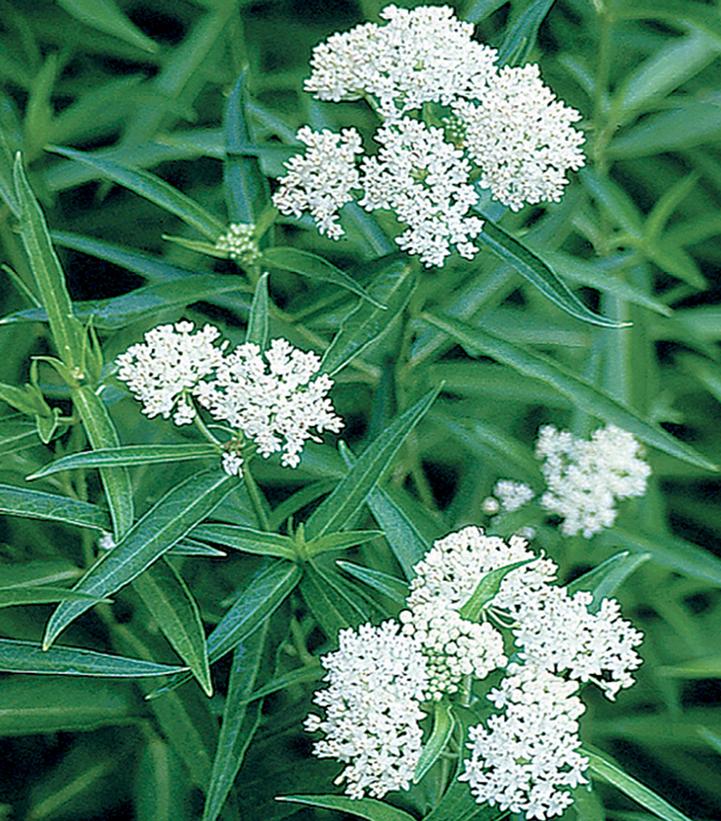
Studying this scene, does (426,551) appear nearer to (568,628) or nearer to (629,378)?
(568,628)

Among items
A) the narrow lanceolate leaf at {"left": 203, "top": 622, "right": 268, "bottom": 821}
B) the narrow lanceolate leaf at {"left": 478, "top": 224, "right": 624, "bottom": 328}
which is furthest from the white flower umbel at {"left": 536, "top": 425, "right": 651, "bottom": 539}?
the narrow lanceolate leaf at {"left": 203, "top": 622, "right": 268, "bottom": 821}

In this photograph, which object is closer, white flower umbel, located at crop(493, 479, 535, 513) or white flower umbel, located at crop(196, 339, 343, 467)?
white flower umbel, located at crop(196, 339, 343, 467)

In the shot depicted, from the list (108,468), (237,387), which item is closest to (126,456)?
(108,468)

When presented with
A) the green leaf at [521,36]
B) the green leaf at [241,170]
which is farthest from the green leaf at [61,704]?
the green leaf at [521,36]

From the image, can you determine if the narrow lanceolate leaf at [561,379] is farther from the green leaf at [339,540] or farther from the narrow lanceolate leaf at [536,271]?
the green leaf at [339,540]

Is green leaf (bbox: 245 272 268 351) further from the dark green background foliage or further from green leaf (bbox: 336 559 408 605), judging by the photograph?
green leaf (bbox: 336 559 408 605)
